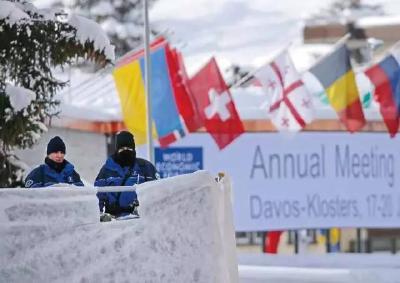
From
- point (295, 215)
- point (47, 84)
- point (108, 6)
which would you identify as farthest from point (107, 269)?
point (108, 6)

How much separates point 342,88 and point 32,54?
9.78m

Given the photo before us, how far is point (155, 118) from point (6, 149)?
738 centimetres

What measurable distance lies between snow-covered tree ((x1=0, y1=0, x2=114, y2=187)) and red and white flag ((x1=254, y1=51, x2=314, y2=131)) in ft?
26.7

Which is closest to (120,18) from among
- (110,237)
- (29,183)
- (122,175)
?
(29,183)

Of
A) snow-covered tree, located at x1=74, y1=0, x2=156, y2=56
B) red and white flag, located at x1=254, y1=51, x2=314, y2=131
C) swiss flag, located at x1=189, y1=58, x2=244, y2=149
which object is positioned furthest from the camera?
snow-covered tree, located at x1=74, y1=0, x2=156, y2=56

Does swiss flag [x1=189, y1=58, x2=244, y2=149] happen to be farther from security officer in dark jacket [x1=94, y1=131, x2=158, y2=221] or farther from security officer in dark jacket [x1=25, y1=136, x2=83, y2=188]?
security officer in dark jacket [x1=94, y1=131, x2=158, y2=221]

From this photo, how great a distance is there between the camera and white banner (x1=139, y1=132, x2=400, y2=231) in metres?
21.9

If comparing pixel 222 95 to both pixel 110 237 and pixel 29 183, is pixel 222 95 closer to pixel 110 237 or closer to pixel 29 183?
pixel 29 183

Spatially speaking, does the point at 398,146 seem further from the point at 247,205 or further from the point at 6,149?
the point at 6,149

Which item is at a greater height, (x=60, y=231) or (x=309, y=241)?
(x=60, y=231)

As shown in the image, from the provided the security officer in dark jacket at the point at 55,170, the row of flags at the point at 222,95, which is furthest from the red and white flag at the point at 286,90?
the security officer in dark jacket at the point at 55,170

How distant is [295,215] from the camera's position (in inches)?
871

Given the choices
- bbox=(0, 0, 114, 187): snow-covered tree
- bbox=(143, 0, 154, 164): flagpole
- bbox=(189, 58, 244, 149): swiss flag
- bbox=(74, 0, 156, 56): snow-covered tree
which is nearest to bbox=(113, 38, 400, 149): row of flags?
bbox=(189, 58, 244, 149): swiss flag

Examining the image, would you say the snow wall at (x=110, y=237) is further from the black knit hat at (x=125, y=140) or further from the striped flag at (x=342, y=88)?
the striped flag at (x=342, y=88)
